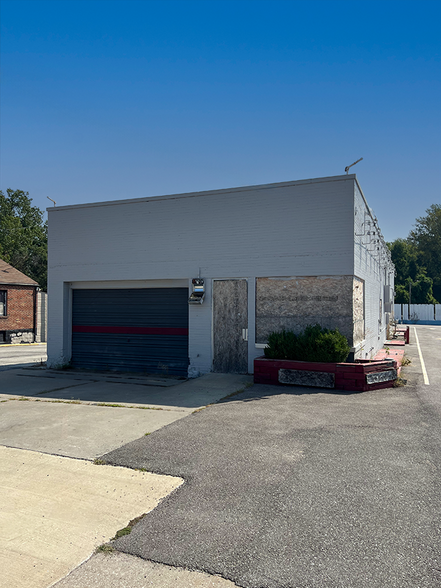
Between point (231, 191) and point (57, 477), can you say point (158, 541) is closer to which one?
point (57, 477)

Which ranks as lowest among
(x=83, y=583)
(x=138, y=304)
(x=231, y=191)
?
(x=83, y=583)

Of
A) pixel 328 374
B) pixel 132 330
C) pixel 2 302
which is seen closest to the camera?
pixel 328 374

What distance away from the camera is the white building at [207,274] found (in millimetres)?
11945

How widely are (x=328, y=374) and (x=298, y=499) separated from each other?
629cm

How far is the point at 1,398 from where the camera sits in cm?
1006

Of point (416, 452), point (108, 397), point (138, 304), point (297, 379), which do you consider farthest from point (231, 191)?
point (416, 452)

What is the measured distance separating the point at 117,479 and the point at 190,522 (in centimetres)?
140

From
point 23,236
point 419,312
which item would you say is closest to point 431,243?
point 419,312

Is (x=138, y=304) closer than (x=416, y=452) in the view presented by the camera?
No

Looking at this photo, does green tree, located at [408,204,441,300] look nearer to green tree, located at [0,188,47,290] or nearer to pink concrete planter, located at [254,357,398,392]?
green tree, located at [0,188,47,290]

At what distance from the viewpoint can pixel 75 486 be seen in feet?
16.6

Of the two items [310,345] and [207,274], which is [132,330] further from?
[310,345]

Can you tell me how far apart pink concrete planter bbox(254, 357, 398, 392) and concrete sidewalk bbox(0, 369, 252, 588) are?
1476 mm

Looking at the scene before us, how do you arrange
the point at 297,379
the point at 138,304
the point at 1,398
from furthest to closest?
1. the point at 138,304
2. the point at 297,379
3. the point at 1,398
